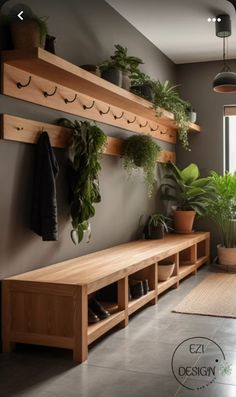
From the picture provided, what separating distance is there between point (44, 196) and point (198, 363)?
143cm

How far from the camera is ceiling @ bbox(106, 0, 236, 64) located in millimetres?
4594

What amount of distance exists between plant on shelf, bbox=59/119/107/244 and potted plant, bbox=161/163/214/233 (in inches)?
98.6

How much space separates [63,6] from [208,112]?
3.33m

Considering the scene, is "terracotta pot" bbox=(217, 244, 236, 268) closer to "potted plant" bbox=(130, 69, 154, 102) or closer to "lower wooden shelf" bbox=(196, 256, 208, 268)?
"lower wooden shelf" bbox=(196, 256, 208, 268)

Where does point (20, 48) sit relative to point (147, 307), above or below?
above

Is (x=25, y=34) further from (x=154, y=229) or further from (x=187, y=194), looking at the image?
(x=187, y=194)

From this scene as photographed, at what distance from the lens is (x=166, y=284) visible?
467 centimetres

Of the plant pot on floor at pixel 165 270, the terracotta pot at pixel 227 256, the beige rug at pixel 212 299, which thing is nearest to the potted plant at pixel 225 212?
the terracotta pot at pixel 227 256

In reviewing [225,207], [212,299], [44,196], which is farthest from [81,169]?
[225,207]

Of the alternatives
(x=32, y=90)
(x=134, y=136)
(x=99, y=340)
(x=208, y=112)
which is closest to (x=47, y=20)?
(x=32, y=90)

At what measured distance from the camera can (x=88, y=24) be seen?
4.25m

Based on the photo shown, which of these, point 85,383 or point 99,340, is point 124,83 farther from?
point 85,383

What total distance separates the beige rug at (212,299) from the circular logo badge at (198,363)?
0.73 m

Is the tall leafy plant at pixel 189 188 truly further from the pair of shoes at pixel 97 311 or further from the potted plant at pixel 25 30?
the potted plant at pixel 25 30
